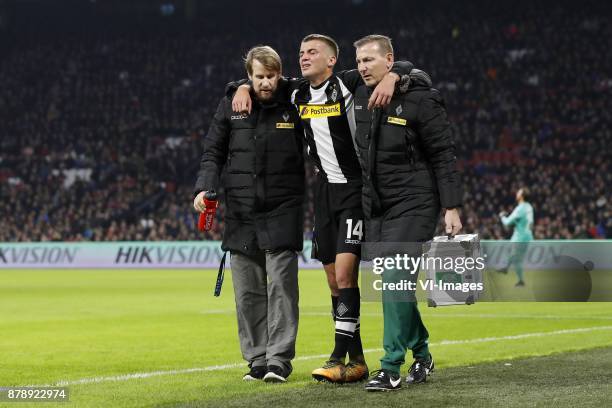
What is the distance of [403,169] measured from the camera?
724 centimetres

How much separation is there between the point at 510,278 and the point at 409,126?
3851mm

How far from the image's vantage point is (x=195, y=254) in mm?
31844

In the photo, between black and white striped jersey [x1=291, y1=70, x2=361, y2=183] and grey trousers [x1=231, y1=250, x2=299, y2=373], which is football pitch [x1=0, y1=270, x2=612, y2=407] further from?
black and white striped jersey [x1=291, y1=70, x2=361, y2=183]

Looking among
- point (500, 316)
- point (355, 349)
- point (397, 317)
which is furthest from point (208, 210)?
point (500, 316)

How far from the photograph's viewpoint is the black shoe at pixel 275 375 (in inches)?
304

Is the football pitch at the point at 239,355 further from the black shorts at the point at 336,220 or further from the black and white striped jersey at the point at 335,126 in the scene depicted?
the black and white striped jersey at the point at 335,126

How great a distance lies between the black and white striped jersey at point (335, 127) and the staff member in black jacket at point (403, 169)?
0.27m

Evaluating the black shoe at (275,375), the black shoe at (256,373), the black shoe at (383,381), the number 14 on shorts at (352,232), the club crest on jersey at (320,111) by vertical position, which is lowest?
the black shoe at (256,373)

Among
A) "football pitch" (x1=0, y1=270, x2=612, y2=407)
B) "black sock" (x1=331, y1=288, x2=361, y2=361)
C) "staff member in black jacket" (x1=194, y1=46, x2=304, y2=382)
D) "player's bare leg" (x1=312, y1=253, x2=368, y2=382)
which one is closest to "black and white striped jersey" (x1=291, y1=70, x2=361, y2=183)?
A: "staff member in black jacket" (x1=194, y1=46, x2=304, y2=382)

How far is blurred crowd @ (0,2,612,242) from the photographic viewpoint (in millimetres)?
34562

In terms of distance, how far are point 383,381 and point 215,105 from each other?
124ft

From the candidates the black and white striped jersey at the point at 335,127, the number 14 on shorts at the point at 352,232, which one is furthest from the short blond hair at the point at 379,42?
the number 14 on shorts at the point at 352,232

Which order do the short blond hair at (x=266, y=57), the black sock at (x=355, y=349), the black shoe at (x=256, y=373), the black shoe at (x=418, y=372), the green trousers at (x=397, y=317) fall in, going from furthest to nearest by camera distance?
the black shoe at (x=256, y=373), the short blond hair at (x=266, y=57), the black sock at (x=355, y=349), the black shoe at (x=418, y=372), the green trousers at (x=397, y=317)

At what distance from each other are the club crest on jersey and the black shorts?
1.41ft
